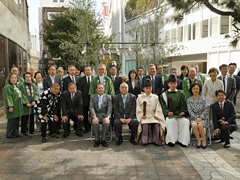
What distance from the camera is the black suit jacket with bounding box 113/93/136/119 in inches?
233

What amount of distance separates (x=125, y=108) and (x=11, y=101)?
2933mm

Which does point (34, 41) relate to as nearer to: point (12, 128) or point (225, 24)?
point (225, 24)

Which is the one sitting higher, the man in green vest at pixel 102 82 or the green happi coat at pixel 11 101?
the man in green vest at pixel 102 82

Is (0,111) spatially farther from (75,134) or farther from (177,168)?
(177,168)

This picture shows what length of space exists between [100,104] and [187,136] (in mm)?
2249

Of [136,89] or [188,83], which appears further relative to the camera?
[136,89]

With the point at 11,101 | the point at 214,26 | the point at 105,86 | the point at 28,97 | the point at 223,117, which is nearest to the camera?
the point at 223,117

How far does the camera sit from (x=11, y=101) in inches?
239

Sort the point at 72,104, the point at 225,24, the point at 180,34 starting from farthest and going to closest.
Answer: the point at 180,34 → the point at 225,24 → the point at 72,104

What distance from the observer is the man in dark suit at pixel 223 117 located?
546 cm

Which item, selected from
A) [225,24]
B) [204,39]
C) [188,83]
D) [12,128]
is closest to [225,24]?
[225,24]

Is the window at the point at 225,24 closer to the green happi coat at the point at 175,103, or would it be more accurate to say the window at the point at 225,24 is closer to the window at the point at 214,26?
the window at the point at 214,26

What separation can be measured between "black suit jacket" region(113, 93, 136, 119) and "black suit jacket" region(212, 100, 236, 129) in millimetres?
1943

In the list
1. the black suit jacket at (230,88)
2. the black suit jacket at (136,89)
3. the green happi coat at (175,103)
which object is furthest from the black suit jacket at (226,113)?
the black suit jacket at (136,89)
